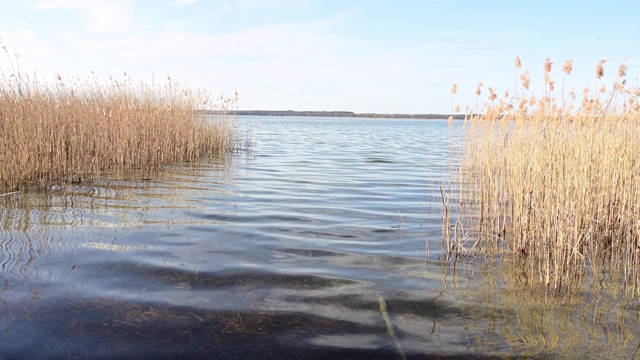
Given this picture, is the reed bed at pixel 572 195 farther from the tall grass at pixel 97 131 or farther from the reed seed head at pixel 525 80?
the tall grass at pixel 97 131

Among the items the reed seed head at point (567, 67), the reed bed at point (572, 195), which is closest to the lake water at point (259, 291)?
the reed bed at point (572, 195)

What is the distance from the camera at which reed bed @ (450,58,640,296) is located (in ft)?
14.0

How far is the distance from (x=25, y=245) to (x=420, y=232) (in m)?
4.22

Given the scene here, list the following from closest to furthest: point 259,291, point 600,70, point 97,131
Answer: point 259,291
point 600,70
point 97,131

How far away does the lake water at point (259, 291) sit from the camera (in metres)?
2.96

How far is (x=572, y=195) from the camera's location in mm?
4395

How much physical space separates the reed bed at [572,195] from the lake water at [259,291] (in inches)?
20.6

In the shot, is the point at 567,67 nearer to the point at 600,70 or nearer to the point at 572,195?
the point at 600,70

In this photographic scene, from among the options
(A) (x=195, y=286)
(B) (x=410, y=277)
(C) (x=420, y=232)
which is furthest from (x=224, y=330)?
(C) (x=420, y=232)

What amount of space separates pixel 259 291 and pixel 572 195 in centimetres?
291

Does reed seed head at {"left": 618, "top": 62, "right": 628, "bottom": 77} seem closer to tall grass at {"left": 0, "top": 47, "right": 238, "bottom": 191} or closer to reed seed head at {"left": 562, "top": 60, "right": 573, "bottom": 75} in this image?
reed seed head at {"left": 562, "top": 60, "right": 573, "bottom": 75}

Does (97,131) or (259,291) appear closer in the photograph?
(259,291)

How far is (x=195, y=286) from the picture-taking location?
3875mm

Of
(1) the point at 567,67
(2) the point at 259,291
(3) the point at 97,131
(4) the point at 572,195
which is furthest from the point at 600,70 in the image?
(3) the point at 97,131
